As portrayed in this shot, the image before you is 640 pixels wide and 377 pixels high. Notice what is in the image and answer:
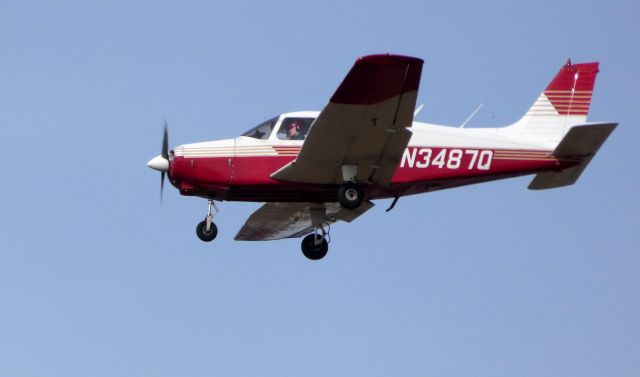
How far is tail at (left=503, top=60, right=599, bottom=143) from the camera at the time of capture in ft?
71.6

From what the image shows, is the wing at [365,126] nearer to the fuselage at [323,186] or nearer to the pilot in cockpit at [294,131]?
the fuselage at [323,186]

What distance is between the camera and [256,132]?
20.7m

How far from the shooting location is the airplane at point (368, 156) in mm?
19375

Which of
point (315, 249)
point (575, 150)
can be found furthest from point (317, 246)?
point (575, 150)

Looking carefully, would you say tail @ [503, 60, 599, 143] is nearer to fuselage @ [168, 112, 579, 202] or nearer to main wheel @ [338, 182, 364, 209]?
fuselage @ [168, 112, 579, 202]

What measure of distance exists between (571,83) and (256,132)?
621 cm

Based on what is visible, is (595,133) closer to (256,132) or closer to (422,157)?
(422,157)

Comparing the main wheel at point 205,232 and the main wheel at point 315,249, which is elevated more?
the main wheel at point 205,232

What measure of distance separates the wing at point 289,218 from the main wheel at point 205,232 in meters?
2.27

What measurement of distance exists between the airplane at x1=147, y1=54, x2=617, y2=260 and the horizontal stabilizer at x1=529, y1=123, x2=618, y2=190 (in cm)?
2

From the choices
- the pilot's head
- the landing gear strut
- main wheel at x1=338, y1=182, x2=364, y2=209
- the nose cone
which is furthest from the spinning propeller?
main wheel at x1=338, y1=182, x2=364, y2=209

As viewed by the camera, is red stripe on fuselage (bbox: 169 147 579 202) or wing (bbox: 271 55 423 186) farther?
red stripe on fuselage (bbox: 169 147 579 202)

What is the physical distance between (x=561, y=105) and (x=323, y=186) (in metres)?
5.03

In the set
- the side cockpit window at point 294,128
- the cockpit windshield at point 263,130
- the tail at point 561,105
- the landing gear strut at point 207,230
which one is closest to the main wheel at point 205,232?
the landing gear strut at point 207,230
